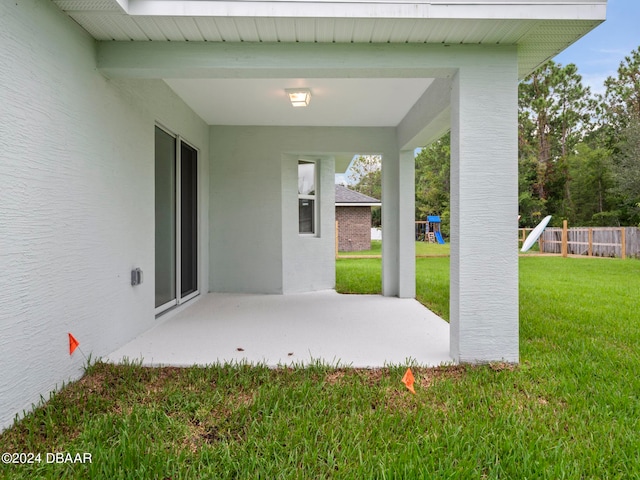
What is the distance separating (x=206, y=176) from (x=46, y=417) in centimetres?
471

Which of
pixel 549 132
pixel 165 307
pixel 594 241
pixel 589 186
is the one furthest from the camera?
Answer: pixel 549 132

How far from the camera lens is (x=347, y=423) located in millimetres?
2344

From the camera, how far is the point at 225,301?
19.9ft

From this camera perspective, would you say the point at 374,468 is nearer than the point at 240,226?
Yes

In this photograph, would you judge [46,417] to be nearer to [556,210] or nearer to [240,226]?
[240,226]

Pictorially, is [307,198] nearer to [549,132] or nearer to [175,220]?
[175,220]

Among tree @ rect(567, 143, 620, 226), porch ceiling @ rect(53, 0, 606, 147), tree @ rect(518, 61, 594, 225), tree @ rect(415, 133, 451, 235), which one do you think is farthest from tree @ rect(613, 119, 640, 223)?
porch ceiling @ rect(53, 0, 606, 147)

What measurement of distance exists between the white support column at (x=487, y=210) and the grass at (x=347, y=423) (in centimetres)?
31

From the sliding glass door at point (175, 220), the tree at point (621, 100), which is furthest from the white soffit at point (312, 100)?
the tree at point (621, 100)

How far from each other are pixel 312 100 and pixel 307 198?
263 cm

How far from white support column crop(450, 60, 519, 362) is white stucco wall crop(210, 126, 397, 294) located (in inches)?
134

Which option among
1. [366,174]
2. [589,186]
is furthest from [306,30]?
[366,174]

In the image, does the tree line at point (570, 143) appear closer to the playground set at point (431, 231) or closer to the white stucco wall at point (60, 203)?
the playground set at point (431, 231)

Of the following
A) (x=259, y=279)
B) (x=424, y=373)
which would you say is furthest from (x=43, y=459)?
(x=259, y=279)
